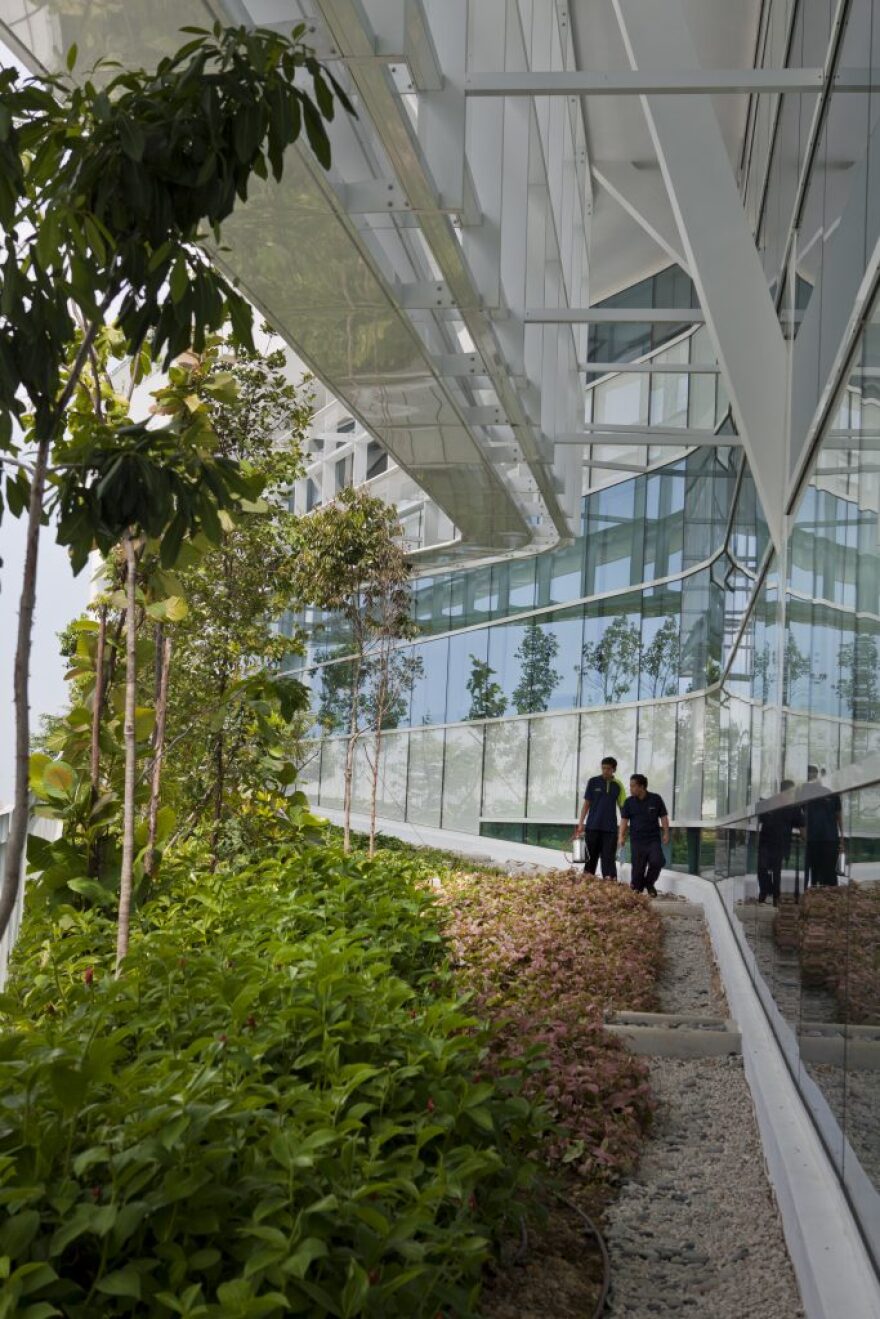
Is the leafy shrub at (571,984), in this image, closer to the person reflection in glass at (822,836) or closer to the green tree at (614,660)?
the person reflection in glass at (822,836)

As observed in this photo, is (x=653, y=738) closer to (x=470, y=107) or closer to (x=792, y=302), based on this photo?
(x=792, y=302)

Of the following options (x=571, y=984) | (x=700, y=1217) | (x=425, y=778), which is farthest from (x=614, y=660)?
(x=700, y=1217)

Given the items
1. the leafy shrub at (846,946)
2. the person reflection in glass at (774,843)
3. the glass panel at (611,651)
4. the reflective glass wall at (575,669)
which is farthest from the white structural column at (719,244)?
the glass panel at (611,651)

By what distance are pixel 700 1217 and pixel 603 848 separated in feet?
43.2

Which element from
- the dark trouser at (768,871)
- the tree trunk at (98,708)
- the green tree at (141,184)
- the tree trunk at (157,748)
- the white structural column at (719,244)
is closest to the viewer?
the green tree at (141,184)

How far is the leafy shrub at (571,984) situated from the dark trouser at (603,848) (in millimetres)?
1459

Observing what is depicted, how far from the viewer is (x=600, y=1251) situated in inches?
208

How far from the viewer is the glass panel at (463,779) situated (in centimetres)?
3092

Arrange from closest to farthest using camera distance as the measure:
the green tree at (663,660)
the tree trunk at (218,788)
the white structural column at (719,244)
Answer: the white structural column at (719,244)
the tree trunk at (218,788)
the green tree at (663,660)

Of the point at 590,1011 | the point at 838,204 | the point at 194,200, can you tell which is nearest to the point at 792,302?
the point at 838,204

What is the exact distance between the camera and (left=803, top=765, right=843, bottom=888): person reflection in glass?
531cm

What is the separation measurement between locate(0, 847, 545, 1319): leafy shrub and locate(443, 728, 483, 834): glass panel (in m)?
24.5

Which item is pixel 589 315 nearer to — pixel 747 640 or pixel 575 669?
pixel 747 640

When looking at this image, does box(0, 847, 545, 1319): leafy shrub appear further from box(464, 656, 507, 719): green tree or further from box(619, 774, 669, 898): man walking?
box(464, 656, 507, 719): green tree
